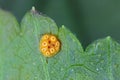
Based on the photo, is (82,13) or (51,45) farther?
(82,13)

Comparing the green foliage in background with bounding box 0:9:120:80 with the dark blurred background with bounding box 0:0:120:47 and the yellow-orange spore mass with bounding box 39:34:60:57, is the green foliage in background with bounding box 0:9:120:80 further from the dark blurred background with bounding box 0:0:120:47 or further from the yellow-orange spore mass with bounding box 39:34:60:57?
the dark blurred background with bounding box 0:0:120:47

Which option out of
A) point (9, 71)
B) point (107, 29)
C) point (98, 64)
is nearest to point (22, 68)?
point (9, 71)

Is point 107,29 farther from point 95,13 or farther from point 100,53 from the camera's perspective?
point 100,53

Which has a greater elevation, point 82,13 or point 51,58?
point 82,13

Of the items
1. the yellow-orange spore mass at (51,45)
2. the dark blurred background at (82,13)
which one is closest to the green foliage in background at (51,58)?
the yellow-orange spore mass at (51,45)

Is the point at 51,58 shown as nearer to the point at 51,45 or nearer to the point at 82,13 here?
the point at 51,45

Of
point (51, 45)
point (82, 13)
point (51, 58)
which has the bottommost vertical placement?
point (51, 58)

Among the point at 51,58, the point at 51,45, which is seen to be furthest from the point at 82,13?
the point at 51,58

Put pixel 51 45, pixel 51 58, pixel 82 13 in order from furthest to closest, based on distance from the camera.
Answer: pixel 82 13
pixel 51 45
pixel 51 58
